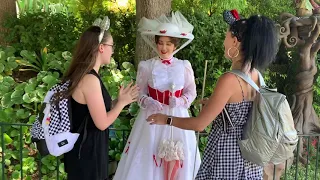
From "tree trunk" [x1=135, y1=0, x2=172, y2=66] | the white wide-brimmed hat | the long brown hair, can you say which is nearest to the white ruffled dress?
the white wide-brimmed hat

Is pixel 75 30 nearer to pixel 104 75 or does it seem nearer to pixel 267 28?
pixel 104 75

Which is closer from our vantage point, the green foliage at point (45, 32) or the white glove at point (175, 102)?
the white glove at point (175, 102)

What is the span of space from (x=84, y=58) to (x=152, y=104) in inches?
35.9

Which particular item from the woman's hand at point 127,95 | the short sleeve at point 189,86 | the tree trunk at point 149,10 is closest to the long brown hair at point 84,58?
the woman's hand at point 127,95

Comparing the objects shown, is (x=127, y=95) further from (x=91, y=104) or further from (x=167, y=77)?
(x=167, y=77)

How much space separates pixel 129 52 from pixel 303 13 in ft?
8.07

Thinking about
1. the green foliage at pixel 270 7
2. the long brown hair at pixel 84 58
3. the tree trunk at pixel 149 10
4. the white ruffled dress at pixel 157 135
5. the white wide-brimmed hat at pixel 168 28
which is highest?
the green foliage at pixel 270 7

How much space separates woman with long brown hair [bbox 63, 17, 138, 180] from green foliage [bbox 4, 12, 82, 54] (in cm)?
334

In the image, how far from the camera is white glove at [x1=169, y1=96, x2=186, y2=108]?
3152mm

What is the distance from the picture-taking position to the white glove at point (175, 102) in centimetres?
315

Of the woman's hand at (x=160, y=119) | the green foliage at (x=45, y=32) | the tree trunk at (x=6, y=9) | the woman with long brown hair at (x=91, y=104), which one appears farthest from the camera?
the tree trunk at (x=6, y=9)

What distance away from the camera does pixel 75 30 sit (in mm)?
5863

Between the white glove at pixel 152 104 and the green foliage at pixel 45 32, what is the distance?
9.28 feet

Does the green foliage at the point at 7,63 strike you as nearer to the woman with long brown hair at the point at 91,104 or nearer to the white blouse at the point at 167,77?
the white blouse at the point at 167,77
